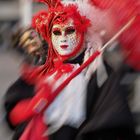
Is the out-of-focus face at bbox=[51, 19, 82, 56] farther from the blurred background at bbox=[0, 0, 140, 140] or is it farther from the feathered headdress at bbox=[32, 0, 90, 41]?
the blurred background at bbox=[0, 0, 140, 140]

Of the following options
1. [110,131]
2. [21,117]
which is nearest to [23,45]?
[21,117]

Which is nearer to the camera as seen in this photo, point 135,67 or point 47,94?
point 135,67

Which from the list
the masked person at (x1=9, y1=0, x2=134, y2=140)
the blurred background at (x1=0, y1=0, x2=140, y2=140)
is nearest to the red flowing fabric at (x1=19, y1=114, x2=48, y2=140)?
the masked person at (x1=9, y1=0, x2=134, y2=140)

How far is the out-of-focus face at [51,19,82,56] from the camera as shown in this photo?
5.12 ft

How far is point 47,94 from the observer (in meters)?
1.43

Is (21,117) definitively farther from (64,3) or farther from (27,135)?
(64,3)

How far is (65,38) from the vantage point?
158 cm

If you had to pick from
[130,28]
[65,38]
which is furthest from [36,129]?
[130,28]

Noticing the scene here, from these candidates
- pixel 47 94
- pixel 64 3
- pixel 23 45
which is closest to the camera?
pixel 47 94

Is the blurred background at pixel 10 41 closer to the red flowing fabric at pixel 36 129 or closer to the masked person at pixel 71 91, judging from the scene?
the masked person at pixel 71 91

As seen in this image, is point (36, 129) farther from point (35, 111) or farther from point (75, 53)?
point (75, 53)

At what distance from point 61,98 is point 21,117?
128 mm

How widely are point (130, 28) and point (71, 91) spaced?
0.28m

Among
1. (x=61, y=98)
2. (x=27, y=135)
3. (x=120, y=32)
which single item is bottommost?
(x=27, y=135)
